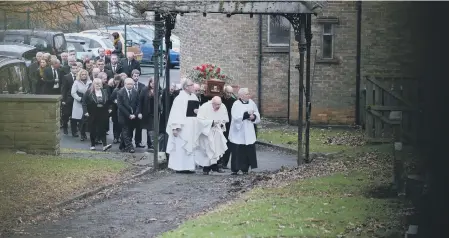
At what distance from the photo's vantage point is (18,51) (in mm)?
30359

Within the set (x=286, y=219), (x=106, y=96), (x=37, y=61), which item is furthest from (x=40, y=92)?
(x=286, y=219)

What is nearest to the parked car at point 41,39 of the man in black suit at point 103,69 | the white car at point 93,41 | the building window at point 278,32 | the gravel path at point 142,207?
the man in black suit at point 103,69

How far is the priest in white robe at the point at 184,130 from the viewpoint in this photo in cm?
1878

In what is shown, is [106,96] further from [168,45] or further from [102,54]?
[102,54]

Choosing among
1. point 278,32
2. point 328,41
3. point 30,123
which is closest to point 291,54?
point 328,41

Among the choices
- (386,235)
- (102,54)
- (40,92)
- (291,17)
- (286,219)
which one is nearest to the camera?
(386,235)

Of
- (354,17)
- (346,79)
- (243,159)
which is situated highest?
(354,17)

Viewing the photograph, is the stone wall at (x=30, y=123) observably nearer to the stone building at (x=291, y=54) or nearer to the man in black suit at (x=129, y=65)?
the man in black suit at (x=129, y=65)

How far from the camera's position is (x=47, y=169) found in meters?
16.4

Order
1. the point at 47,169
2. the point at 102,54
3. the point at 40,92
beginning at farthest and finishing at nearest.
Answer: the point at 102,54, the point at 40,92, the point at 47,169

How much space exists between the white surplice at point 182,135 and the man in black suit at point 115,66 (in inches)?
310

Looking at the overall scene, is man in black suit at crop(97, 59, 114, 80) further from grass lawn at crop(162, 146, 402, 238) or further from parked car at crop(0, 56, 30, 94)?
grass lawn at crop(162, 146, 402, 238)

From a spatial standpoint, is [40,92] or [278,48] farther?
[278,48]

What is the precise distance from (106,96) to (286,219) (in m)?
12.1
